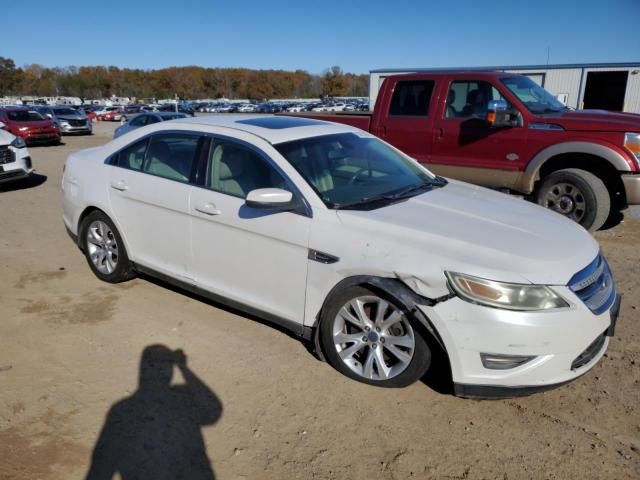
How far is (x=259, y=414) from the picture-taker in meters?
2.96

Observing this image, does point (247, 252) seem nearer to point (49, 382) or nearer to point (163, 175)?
point (163, 175)

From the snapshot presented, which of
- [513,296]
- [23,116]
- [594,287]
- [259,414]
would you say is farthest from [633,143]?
[23,116]

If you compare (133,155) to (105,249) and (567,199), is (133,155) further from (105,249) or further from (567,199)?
(567,199)

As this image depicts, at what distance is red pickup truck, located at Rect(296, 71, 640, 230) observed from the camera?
6094 millimetres

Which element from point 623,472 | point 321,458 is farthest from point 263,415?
point 623,472

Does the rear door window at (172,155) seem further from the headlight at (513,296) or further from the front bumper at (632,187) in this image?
the front bumper at (632,187)

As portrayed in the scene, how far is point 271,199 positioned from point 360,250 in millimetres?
667

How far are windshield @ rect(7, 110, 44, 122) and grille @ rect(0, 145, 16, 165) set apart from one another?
Result: 11.8m

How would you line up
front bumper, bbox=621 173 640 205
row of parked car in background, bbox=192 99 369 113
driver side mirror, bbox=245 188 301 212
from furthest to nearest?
row of parked car in background, bbox=192 99 369 113 < front bumper, bbox=621 173 640 205 < driver side mirror, bbox=245 188 301 212

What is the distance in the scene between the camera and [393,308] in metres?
3.00

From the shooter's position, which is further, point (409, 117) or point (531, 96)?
point (409, 117)

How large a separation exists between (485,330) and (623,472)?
0.94m

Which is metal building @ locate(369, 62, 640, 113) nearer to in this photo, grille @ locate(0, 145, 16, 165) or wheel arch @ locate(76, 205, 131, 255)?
grille @ locate(0, 145, 16, 165)

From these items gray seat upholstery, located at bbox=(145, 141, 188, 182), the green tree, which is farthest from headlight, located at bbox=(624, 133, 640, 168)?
the green tree
